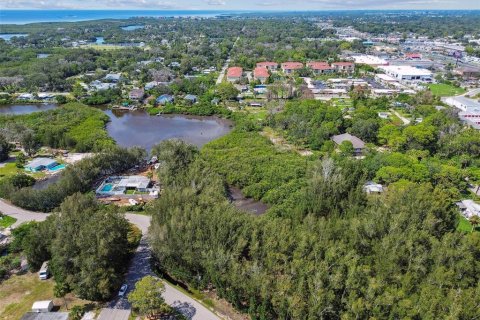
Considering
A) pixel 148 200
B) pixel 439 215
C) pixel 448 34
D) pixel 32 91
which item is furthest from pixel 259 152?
pixel 448 34

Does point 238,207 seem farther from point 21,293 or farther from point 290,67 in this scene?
point 290,67

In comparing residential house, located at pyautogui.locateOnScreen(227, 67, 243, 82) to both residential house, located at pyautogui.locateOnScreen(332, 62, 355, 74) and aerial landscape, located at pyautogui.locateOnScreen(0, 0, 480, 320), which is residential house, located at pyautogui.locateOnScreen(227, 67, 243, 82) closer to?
aerial landscape, located at pyautogui.locateOnScreen(0, 0, 480, 320)

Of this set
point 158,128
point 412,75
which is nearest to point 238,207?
point 158,128

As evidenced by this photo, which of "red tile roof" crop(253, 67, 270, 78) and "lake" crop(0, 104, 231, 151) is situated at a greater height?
"red tile roof" crop(253, 67, 270, 78)

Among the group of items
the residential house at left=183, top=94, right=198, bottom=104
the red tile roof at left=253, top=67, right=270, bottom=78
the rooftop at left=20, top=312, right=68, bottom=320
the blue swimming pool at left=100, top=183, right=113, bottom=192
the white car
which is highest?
the red tile roof at left=253, top=67, right=270, bottom=78

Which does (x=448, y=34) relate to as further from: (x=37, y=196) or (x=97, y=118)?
(x=37, y=196)

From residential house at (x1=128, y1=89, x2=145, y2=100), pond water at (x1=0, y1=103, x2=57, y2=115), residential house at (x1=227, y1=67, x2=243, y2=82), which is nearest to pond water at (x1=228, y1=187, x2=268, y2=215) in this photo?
residential house at (x1=128, y1=89, x2=145, y2=100)
